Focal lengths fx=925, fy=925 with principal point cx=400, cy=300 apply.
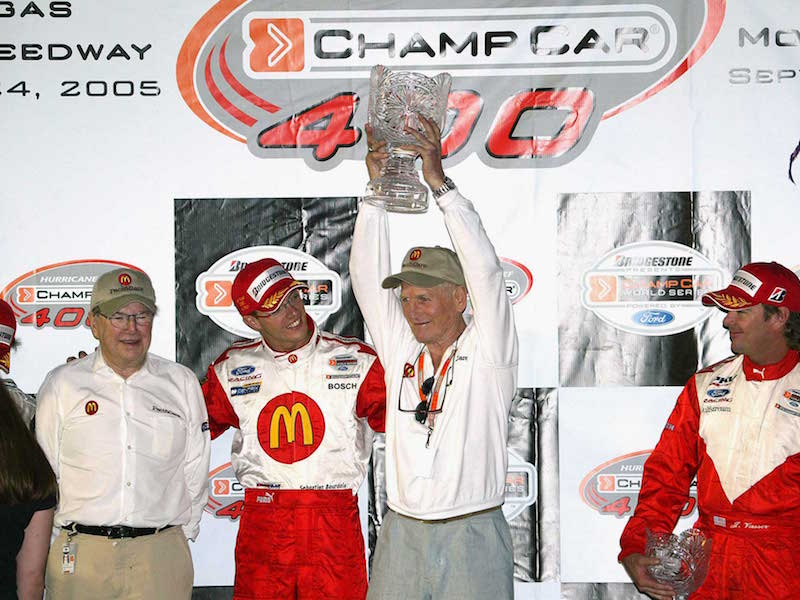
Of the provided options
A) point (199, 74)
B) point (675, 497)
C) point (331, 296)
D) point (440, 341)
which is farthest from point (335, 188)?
point (675, 497)

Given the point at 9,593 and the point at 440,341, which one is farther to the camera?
the point at 440,341

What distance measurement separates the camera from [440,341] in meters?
3.04

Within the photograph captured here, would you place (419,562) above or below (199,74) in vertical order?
below

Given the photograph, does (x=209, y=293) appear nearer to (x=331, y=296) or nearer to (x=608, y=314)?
(x=331, y=296)

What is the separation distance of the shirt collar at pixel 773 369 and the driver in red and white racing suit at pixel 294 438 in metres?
1.24

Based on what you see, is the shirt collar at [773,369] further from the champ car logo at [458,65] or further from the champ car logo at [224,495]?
the champ car logo at [224,495]

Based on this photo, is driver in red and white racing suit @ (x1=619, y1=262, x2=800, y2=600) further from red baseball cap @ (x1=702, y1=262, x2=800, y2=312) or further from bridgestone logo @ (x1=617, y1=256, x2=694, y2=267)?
bridgestone logo @ (x1=617, y1=256, x2=694, y2=267)

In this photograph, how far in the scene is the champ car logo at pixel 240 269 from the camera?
3836 millimetres

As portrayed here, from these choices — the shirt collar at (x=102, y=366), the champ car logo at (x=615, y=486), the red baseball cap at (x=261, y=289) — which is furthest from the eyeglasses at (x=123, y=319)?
the champ car logo at (x=615, y=486)

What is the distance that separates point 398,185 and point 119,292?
100 cm

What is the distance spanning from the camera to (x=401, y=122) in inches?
121

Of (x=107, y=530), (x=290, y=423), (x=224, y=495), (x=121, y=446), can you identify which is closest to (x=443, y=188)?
(x=290, y=423)

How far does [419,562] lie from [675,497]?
0.89 metres

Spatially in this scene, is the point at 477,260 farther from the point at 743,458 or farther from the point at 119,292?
the point at 119,292
